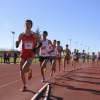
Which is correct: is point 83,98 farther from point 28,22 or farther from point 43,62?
point 43,62

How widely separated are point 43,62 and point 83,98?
3601mm

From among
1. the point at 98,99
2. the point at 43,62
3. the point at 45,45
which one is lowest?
the point at 98,99

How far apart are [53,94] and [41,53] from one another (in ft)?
11.2

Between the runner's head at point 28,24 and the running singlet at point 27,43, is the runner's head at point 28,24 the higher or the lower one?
the higher one

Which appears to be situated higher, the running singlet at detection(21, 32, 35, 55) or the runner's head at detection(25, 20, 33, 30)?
the runner's head at detection(25, 20, 33, 30)

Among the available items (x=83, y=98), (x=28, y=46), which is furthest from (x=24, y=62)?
(x=83, y=98)

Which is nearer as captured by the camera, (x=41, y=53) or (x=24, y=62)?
(x=24, y=62)

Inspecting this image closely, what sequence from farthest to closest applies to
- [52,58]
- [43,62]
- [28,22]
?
[52,58] → [43,62] → [28,22]

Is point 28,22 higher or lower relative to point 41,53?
higher

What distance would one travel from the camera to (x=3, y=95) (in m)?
6.07

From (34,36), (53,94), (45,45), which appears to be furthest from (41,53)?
(53,94)

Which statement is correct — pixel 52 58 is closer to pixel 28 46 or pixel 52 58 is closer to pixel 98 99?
pixel 28 46

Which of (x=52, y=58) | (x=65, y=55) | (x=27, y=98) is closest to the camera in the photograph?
(x=27, y=98)

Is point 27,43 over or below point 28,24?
below
